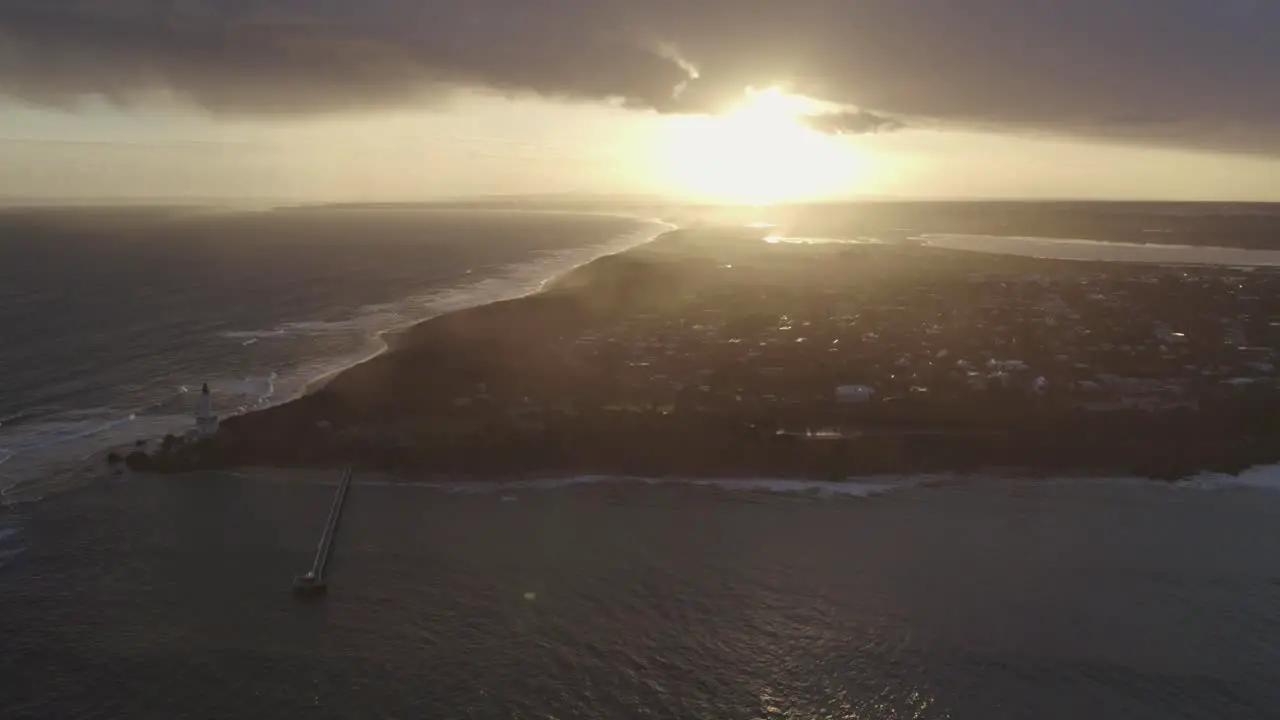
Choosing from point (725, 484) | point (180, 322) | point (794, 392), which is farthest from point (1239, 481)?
point (180, 322)

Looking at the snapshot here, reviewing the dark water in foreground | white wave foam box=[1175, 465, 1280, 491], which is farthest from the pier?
white wave foam box=[1175, 465, 1280, 491]

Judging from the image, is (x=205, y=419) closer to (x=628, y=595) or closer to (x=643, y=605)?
(x=628, y=595)

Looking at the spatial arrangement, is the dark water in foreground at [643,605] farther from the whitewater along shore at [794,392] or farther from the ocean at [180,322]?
the ocean at [180,322]

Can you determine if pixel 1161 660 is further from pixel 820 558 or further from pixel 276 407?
pixel 276 407

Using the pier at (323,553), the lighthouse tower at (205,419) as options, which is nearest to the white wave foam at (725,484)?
the pier at (323,553)

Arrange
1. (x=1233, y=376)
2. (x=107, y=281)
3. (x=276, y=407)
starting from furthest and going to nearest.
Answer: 1. (x=107, y=281)
2. (x=1233, y=376)
3. (x=276, y=407)

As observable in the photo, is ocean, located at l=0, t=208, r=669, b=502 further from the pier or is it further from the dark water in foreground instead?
the pier

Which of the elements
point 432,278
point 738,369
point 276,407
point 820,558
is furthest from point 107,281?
point 820,558
